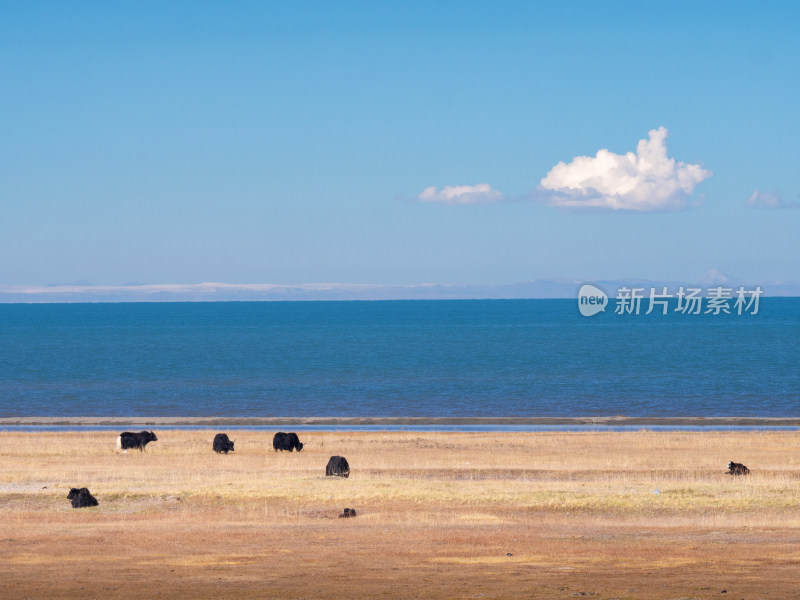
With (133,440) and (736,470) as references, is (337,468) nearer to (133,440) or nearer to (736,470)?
(736,470)

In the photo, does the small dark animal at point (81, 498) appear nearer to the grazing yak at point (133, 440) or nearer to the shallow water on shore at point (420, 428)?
the grazing yak at point (133, 440)

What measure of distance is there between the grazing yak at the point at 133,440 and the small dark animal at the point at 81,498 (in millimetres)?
15371

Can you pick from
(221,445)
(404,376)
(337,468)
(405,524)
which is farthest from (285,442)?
(404,376)

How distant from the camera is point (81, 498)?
26391 millimetres

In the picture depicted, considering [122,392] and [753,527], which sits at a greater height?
[753,527]

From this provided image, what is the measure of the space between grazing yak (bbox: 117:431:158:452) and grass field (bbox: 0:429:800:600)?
876 mm

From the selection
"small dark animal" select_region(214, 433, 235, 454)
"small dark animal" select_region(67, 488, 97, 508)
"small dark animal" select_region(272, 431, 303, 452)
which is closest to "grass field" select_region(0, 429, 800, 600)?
"small dark animal" select_region(67, 488, 97, 508)

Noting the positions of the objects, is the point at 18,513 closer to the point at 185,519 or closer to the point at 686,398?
the point at 185,519

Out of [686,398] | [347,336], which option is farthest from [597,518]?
[347,336]

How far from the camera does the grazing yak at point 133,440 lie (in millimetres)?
41969

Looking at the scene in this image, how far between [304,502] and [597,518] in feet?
24.5

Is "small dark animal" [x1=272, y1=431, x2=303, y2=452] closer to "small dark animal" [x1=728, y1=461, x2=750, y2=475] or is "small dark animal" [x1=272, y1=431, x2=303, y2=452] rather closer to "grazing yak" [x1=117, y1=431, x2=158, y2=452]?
"grazing yak" [x1=117, y1=431, x2=158, y2=452]

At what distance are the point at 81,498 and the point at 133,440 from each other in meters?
16.1

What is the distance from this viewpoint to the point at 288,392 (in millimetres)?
84938
